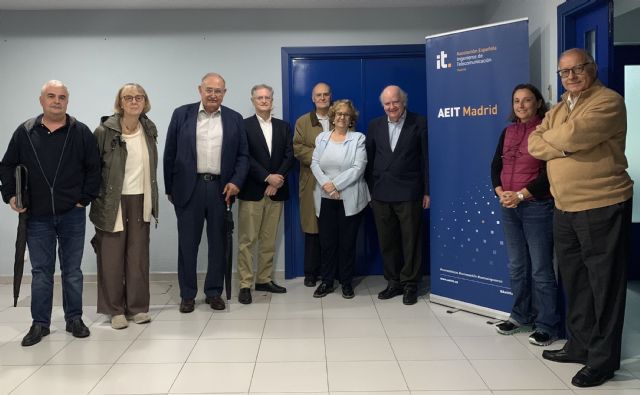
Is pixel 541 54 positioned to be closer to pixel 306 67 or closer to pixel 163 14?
pixel 306 67

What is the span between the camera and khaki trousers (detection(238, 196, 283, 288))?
15.1ft

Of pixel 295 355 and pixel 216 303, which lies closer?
pixel 295 355

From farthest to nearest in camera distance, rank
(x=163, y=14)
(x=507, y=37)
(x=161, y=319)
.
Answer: (x=163, y=14) < (x=161, y=319) < (x=507, y=37)

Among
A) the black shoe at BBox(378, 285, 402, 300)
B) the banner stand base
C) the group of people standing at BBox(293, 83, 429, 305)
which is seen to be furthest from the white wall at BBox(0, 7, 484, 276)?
the banner stand base

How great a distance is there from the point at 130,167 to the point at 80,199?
0.42 meters

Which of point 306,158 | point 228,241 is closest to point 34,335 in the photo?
point 228,241

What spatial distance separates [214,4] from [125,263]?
2.55 metres

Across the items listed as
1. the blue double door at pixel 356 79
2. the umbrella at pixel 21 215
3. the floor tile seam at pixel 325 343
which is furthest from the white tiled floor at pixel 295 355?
the blue double door at pixel 356 79

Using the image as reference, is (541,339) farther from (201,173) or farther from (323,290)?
(201,173)

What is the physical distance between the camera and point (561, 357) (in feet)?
10.2

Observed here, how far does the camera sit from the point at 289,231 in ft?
17.8

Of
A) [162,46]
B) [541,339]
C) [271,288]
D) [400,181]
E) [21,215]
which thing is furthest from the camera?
[162,46]

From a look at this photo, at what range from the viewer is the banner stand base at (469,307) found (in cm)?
394

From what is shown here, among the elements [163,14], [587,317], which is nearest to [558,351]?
[587,317]
